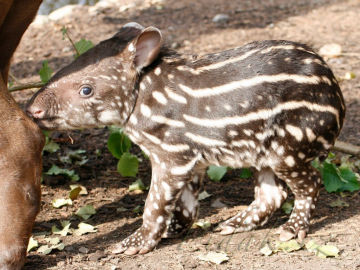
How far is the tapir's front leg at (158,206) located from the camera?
486 centimetres

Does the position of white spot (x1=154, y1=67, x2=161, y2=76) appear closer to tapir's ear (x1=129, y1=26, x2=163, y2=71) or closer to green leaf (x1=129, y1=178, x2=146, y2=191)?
tapir's ear (x1=129, y1=26, x2=163, y2=71)

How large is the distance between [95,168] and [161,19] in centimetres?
465

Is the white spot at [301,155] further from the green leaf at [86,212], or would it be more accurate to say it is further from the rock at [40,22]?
the rock at [40,22]

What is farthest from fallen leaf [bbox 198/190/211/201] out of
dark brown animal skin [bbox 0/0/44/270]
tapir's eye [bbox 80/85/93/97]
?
dark brown animal skin [bbox 0/0/44/270]

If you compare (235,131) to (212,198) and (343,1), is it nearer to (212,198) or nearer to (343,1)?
(212,198)

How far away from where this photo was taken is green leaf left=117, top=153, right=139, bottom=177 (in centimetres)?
598

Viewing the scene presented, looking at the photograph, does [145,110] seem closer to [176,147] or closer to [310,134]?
[176,147]

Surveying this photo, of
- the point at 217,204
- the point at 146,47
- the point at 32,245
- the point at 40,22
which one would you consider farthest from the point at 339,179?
the point at 40,22

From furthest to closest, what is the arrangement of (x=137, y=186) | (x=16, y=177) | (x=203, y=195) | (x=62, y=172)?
(x=62, y=172) < (x=137, y=186) < (x=203, y=195) < (x=16, y=177)

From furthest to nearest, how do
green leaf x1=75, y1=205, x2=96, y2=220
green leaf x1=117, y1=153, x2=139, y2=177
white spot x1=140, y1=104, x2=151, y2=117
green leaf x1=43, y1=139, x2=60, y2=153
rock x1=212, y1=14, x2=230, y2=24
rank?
rock x1=212, y1=14, x2=230, y2=24, green leaf x1=43, y1=139, x2=60, y2=153, green leaf x1=117, y1=153, x2=139, y2=177, green leaf x1=75, y1=205, x2=96, y2=220, white spot x1=140, y1=104, x2=151, y2=117

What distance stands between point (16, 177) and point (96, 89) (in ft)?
3.06

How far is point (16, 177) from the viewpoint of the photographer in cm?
435

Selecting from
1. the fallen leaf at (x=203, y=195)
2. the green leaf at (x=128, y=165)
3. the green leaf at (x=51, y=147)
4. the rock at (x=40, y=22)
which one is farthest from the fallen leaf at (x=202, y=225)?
the rock at (x=40, y=22)

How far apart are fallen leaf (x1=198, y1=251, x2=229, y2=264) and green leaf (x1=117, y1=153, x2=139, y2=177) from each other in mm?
1491
